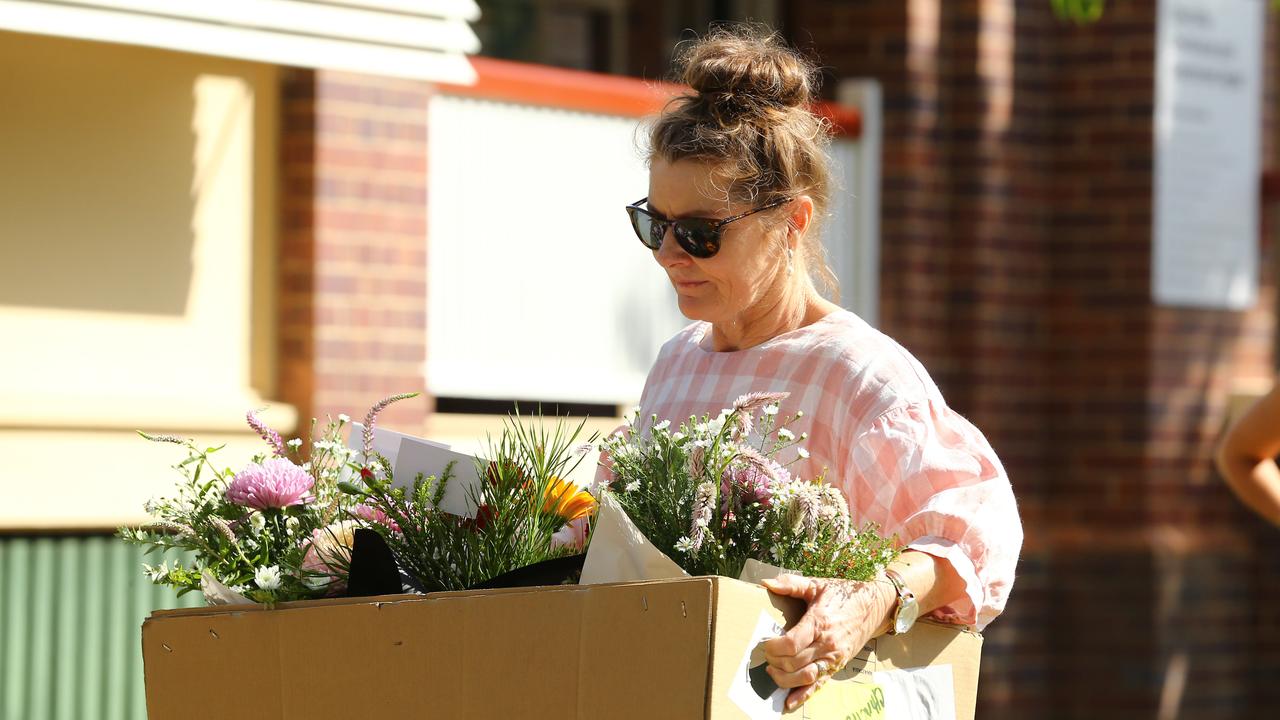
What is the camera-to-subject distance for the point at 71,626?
6000 millimetres

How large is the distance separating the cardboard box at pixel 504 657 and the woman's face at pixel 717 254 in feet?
2.12

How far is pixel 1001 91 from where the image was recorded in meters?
8.11

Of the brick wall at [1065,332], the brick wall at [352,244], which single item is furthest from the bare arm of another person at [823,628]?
the brick wall at [1065,332]

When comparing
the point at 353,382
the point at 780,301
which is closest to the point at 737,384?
the point at 780,301

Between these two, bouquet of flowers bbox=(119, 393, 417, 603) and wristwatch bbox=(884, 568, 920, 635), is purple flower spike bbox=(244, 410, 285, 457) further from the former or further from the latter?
wristwatch bbox=(884, 568, 920, 635)

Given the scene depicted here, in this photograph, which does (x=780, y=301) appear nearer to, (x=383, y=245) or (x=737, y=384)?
(x=737, y=384)

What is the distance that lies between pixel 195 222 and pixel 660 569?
4.55 metres

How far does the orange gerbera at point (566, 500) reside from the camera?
223cm

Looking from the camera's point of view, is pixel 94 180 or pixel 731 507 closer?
pixel 731 507

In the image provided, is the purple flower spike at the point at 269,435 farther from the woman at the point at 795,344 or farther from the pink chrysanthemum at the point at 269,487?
the woman at the point at 795,344

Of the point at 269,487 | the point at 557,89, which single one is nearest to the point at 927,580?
the point at 269,487

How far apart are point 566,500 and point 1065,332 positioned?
639 cm

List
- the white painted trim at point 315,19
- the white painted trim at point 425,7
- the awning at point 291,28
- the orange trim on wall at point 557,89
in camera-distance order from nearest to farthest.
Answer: the awning at point 291,28
the white painted trim at point 315,19
the white painted trim at point 425,7
the orange trim on wall at point 557,89

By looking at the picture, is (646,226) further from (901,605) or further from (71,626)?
(71,626)
